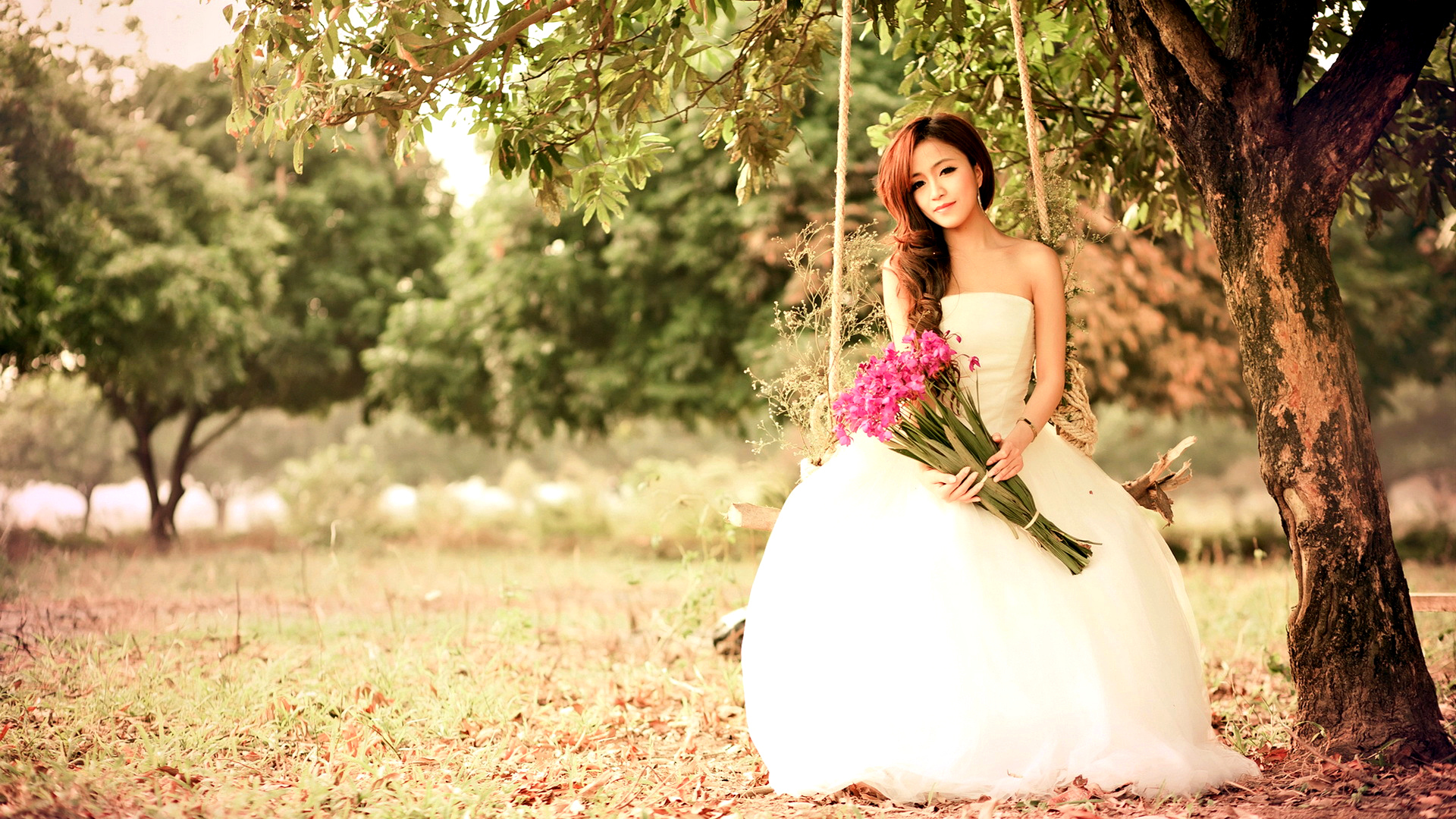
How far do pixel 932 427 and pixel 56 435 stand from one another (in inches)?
798

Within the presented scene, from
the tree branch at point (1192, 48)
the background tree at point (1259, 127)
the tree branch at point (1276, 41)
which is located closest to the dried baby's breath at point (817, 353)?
the background tree at point (1259, 127)

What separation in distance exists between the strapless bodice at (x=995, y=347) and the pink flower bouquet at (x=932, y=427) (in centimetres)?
20

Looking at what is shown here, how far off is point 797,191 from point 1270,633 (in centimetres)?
688

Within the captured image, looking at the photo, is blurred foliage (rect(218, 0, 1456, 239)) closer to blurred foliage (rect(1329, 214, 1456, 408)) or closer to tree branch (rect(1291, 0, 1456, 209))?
tree branch (rect(1291, 0, 1456, 209))

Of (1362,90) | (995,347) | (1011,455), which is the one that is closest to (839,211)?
(995,347)

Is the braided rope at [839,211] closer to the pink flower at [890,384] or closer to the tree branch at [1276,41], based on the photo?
the pink flower at [890,384]

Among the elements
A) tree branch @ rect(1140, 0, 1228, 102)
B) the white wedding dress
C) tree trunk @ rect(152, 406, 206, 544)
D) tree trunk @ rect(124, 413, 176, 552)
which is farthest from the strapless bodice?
tree trunk @ rect(124, 413, 176, 552)

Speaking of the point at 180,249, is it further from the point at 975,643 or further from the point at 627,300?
the point at 975,643

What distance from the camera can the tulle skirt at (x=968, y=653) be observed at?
2.82 m

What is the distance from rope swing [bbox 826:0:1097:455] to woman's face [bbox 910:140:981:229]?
9.2 inches

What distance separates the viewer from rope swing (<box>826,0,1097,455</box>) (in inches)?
127

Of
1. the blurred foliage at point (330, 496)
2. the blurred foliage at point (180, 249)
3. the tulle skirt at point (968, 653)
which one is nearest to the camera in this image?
the tulle skirt at point (968, 653)

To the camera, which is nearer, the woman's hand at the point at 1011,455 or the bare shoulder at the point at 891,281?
the woman's hand at the point at 1011,455

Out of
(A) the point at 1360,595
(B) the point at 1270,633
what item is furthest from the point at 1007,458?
(B) the point at 1270,633
